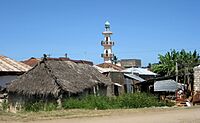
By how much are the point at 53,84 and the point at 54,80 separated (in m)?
0.39

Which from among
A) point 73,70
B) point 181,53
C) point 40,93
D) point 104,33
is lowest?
point 40,93

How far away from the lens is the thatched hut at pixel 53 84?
2583 cm

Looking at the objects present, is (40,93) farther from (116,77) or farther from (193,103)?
(116,77)

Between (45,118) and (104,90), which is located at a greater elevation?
(104,90)

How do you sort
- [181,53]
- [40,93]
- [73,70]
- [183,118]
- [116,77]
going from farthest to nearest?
[181,53] → [116,77] → [73,70] → [40,93] → [183,118]

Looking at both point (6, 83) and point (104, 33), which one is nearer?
point (6, 83)

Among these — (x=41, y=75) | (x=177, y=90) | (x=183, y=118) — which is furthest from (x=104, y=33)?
(x=183, y=118)

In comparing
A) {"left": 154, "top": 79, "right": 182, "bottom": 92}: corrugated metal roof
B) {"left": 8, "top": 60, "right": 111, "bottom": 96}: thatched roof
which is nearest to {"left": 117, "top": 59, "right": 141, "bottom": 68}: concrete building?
{"left": 154, "top": 79, "right": 182, "bottom": 92}: corrugated metal roof

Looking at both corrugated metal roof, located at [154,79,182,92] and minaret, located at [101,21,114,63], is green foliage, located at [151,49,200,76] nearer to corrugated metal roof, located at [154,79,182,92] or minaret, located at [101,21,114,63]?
corrugated metal roof, located at [154,79,182,92]

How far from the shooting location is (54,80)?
26.4m

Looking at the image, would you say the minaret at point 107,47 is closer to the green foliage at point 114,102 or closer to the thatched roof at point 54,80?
the thatched roof at point 54,80

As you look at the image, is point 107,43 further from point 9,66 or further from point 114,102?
point 114,102

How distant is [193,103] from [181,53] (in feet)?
80.1

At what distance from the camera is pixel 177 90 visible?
33531mm
